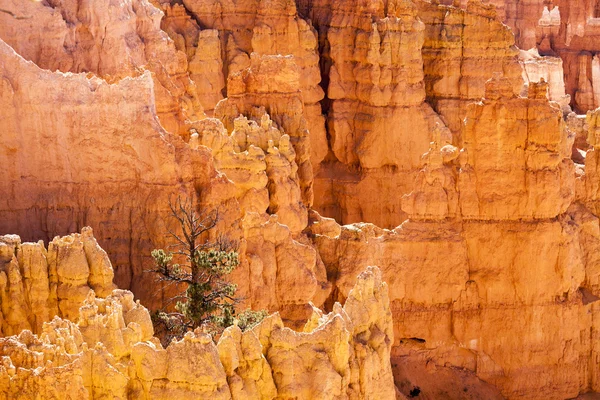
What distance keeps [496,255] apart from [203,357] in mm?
13983

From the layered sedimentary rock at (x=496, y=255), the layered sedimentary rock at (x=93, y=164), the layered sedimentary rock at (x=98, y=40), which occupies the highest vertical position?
the layered sedimentary rock at (x=98, y=40)

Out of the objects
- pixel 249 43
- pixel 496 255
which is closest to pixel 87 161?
pixel 496 255

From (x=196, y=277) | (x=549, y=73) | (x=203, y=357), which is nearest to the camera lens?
(x=203, y=357)

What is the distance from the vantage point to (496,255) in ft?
106

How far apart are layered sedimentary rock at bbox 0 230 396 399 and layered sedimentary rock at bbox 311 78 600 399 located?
9202 mm

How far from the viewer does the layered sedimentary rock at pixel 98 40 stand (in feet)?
95.0

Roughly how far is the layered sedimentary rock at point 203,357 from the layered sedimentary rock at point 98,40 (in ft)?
25.2

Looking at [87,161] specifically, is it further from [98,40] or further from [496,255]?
[496,255]

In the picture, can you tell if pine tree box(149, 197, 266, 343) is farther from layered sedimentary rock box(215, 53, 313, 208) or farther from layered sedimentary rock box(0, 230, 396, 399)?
layered sedimentary rock box(215, 53, 313, 208)

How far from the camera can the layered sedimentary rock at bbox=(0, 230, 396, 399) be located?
1916 cm

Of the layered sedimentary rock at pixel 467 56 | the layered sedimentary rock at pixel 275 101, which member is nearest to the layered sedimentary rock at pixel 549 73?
the layered sedimentary rock at pixel 467 56

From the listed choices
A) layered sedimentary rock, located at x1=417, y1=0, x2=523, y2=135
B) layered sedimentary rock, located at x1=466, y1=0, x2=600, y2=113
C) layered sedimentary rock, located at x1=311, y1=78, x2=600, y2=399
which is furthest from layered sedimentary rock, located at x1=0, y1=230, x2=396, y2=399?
layered sedimentary rock, located at x1=466, y1=0, x2=600, y2=113

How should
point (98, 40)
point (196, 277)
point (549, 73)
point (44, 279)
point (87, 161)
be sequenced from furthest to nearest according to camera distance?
point (549, 73) < point (98, 40) < point (87, 161) < point (196, 277) < point (44, 279)

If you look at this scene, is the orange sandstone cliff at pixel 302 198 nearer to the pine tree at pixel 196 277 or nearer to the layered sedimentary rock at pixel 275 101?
the layered sedimentary rock at pixel 275 101
